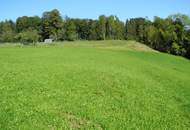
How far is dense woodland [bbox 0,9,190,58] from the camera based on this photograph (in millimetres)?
119106

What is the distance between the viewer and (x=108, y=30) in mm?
178000

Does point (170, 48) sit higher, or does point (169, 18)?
point (169, 18)

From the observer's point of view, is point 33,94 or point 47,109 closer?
point 47,109

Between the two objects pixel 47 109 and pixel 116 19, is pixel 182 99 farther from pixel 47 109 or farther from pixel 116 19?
pixel 116 19

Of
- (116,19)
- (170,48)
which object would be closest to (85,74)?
(170,48)

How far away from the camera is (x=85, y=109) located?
17.3 meters

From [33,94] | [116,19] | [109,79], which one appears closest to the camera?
[33,94]

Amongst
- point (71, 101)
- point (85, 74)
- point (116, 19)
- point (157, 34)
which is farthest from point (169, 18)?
point (71, 101)

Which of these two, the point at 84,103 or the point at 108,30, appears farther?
the point at 108,30

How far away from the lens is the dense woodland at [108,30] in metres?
119

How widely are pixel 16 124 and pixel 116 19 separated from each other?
169592 mm

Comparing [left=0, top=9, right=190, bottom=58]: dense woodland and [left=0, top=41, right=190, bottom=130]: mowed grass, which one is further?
[left=0, top=9, right=190, bottom=58]: dense woodland

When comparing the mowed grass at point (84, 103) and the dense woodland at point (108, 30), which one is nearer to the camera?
the mowed grass at point (84, 103)

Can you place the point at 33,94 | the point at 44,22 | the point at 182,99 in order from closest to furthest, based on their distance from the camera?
the point at 33,94 → the point at 182,99 → the point at 44,22
